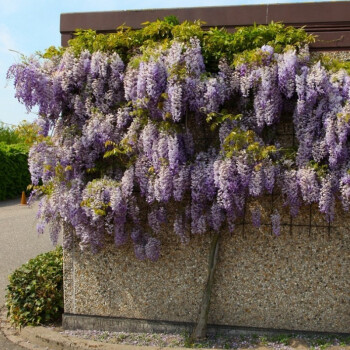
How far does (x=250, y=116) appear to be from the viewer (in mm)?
4949

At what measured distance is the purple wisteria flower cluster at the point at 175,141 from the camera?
4.71 meters

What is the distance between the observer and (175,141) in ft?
16.0

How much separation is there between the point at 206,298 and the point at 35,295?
201cm

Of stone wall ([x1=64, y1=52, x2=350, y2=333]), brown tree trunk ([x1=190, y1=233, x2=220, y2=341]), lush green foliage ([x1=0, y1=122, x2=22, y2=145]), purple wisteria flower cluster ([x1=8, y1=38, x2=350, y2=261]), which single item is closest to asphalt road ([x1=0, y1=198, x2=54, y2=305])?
stone wall ([x1=64, y1=52, x2=350, y2=333])

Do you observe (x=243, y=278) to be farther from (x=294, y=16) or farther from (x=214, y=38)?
(x=294, y=16)

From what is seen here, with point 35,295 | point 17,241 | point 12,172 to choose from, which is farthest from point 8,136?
point 35,295

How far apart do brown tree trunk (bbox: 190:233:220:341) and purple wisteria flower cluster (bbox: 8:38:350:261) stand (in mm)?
192

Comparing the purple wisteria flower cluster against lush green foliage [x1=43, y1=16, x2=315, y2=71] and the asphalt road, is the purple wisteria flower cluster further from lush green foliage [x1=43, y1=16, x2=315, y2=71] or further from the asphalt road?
the asphalt road

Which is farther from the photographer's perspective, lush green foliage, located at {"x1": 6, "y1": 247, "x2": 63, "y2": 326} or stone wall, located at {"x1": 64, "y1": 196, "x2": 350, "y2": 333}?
lush green foliage, located at {"x1": 6, "y1": 247, "x2": 63, "y2": 326}

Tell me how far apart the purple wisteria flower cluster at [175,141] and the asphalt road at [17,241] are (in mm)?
2149

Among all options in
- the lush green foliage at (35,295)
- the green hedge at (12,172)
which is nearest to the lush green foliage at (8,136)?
the green hedge at (12,172)

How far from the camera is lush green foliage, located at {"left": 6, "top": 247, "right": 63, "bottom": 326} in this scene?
563 centimetres

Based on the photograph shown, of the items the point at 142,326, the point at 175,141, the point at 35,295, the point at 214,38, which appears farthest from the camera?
the point at 35,295

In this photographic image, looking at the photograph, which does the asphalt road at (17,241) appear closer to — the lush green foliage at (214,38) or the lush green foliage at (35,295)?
the lush green foliage at (35,295)
